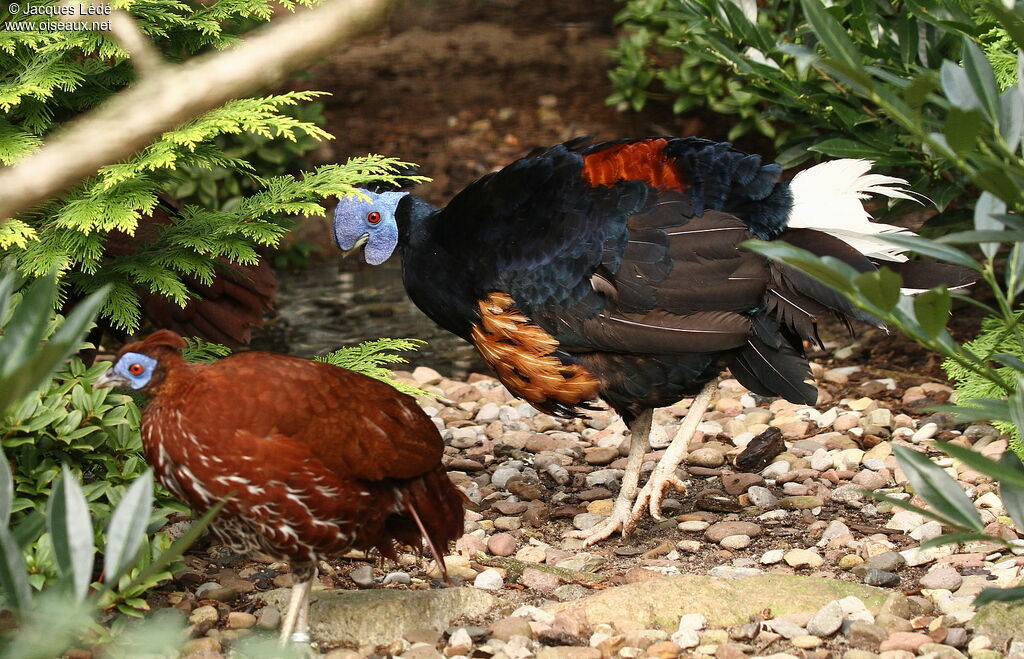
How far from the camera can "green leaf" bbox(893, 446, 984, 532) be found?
7.01 ft

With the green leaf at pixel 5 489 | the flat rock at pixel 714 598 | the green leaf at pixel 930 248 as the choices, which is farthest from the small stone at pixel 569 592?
the green leaf at pixel 5 489

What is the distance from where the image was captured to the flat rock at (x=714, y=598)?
3134 mm

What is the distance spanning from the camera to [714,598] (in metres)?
3.18

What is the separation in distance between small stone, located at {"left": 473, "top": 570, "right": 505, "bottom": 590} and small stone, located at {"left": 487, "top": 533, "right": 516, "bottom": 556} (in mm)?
286

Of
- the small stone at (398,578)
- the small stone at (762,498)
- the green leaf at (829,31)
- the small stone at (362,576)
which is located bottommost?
the small stone at (762,498)

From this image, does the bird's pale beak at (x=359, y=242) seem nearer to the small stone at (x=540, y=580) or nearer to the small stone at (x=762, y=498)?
the small stone at (x=540, y=580)

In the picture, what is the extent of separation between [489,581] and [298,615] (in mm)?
697

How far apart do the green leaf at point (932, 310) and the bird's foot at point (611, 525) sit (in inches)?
80.8

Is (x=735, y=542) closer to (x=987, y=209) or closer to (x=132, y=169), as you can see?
(x=987, y=209)

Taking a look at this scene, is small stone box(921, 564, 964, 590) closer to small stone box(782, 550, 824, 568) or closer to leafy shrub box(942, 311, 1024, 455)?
small stone box(782, 550, 824, 568)

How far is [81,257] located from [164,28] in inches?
33.3

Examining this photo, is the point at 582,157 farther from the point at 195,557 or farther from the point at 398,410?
the point at 195,557

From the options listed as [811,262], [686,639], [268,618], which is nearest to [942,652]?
[686,639]

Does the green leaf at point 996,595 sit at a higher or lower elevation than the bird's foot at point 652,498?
higher
